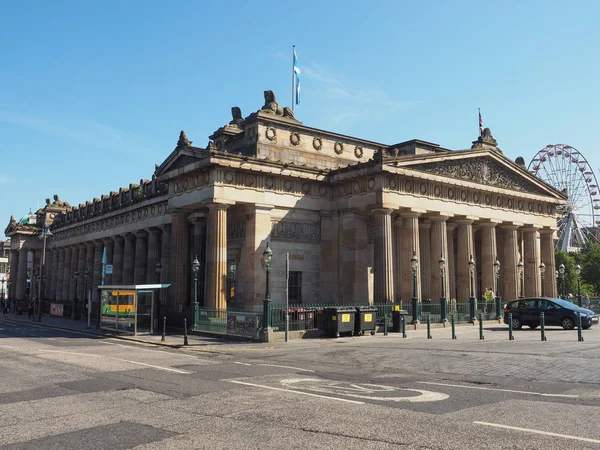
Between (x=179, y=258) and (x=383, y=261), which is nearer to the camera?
(x=383, y=261)

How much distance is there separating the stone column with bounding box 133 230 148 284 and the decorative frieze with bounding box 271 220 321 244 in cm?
2108

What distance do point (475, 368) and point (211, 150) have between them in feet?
73.6

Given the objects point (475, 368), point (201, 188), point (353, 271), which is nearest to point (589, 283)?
point (353, 271)

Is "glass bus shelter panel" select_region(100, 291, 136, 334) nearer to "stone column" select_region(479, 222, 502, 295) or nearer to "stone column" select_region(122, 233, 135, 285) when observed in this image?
"stone column" select_region(122, 233, 135, 285)

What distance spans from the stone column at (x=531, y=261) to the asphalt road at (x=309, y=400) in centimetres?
2901

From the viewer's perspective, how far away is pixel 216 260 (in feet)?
112

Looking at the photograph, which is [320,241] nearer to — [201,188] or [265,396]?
[201,188]

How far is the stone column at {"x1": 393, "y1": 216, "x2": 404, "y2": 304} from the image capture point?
39469mm

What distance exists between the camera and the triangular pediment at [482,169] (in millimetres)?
39094

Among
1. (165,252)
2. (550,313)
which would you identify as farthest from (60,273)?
(550,313)

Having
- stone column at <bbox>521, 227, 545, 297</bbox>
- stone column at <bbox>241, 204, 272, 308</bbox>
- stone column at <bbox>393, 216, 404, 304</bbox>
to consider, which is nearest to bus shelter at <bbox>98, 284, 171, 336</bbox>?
stone column at <bbox>241, 204, 272, 308</bbox>

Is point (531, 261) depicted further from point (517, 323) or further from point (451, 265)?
point (517, 323)

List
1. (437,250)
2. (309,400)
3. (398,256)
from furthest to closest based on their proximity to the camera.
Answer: (398,256) < (437,250) < (309,400)

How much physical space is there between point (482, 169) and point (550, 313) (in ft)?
52.6
